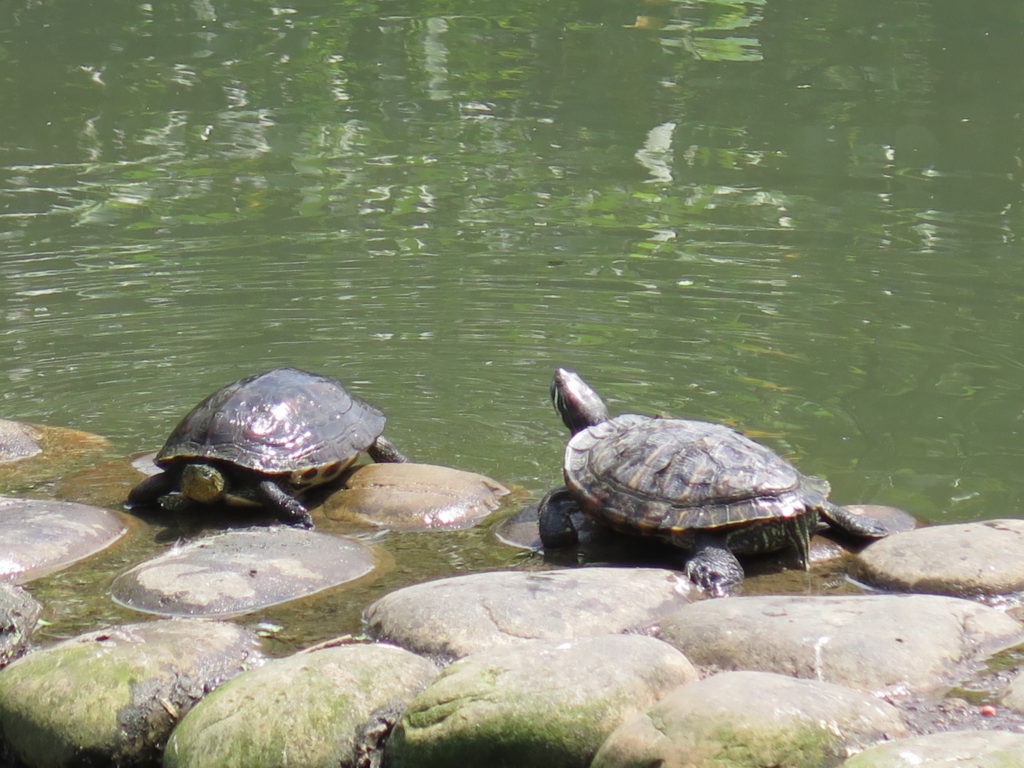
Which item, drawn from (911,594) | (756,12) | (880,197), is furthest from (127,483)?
(756,12)

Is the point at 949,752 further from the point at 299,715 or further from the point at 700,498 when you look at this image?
the point at 700,498

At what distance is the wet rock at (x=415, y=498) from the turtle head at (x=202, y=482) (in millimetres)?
485

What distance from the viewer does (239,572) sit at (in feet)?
15.4

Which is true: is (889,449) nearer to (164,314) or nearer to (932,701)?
(932,701)

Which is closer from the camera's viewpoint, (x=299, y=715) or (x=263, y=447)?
(x=299, y=715)

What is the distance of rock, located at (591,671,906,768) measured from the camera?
3146 millimetres

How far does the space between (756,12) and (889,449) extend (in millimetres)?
11382

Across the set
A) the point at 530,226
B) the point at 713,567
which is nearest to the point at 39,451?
the point at 713,567

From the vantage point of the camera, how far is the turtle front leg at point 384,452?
6.20 metres

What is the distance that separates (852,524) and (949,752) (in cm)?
211

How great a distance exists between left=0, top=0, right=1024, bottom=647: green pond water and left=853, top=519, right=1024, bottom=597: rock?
39.4 inches

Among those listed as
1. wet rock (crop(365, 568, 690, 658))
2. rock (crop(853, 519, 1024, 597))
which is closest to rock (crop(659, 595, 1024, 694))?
wet rock (crop(365, 568, 690, 658))

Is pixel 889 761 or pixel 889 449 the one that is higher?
pixel 889 761

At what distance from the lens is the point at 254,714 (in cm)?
357
